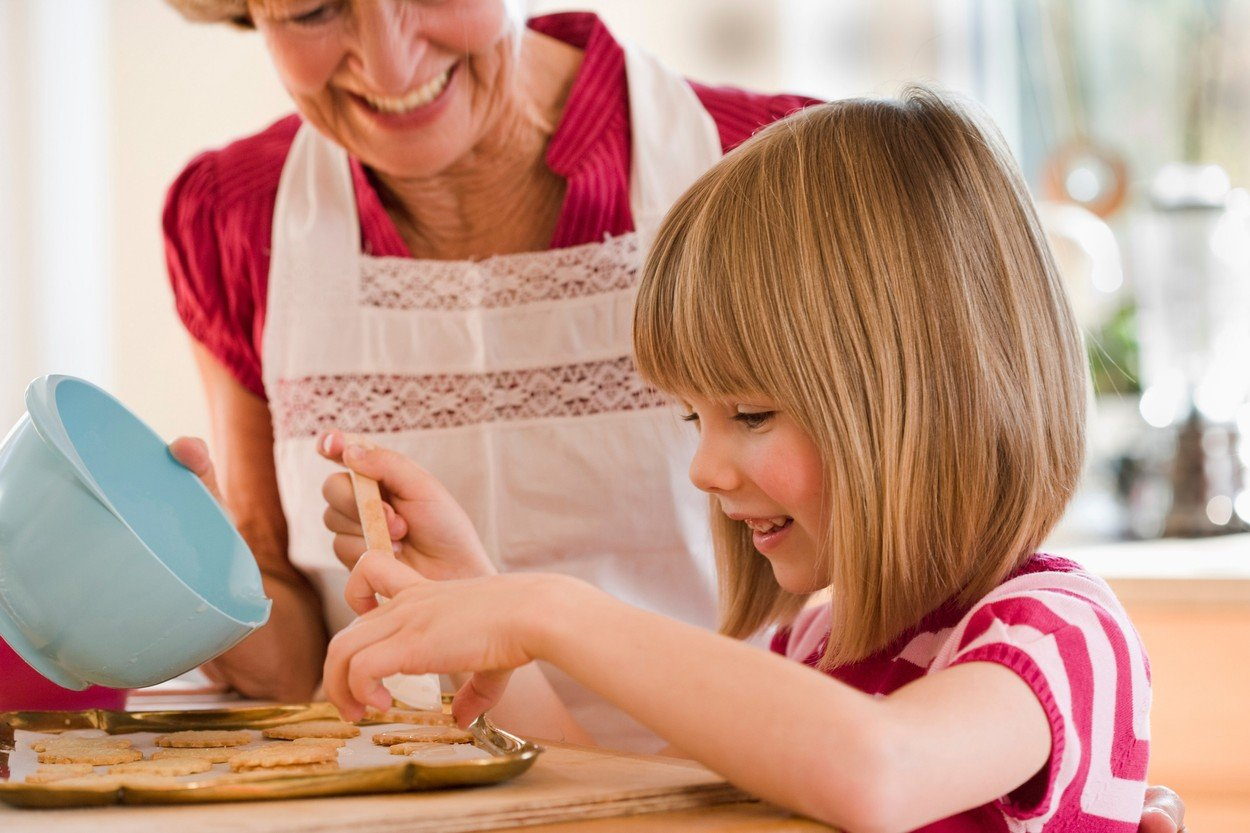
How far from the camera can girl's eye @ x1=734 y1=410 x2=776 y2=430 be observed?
2.74 ft

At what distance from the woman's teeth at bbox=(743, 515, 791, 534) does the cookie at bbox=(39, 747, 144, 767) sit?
1.35ft

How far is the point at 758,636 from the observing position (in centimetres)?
107

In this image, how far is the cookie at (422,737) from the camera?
74 centimetres

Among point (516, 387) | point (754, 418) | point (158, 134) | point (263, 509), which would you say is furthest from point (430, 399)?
point (158, 134)

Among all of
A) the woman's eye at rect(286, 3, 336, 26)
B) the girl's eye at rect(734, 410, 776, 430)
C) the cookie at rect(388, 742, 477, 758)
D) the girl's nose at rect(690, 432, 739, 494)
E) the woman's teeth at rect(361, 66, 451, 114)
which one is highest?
the woman's eye at rect(286, 3, 336, 26)

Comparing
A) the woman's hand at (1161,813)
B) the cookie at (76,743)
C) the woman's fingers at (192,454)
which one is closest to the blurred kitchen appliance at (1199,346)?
the woman's hand at (1161,813)

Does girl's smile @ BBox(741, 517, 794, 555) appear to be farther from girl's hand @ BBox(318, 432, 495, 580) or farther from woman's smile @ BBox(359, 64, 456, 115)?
woman's smile @ BBox(359, 64, 456, 115)

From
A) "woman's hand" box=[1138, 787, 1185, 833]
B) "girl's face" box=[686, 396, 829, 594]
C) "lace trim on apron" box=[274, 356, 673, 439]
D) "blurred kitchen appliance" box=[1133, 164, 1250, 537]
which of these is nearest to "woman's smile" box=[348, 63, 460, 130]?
"lace trim on apron" box=[274, 356, 673, 439]

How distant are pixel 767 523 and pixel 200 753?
15.4 inches

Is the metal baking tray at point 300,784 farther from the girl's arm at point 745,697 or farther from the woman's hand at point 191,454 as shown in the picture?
the woman's hand at point 191,454

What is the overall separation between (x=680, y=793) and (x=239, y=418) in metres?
0.78

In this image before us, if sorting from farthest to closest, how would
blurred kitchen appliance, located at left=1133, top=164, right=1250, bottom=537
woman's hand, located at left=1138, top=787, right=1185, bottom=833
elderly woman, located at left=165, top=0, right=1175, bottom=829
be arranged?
blurred kitchen appliance, located at left=1133, top=164, right=1250, bottom=537
elderly woman, located at left=165, top=0, right=1175, bottom=829
woman's hand, located at left=1138, top=787, right=1185, bottom=833

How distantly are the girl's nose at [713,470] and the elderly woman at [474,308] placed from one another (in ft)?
0.95

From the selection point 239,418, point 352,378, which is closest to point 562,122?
point 352,378
